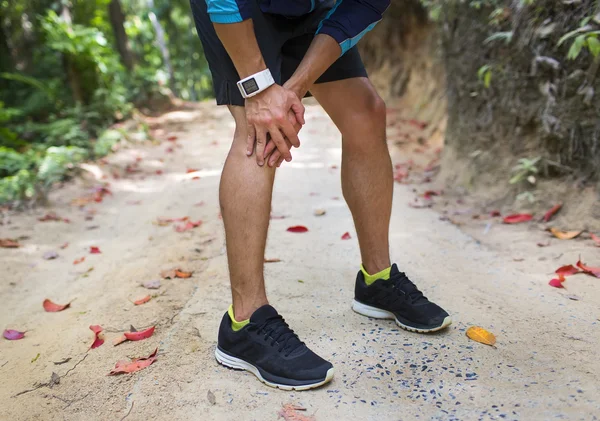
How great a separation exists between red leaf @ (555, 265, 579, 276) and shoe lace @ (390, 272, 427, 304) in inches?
35.8

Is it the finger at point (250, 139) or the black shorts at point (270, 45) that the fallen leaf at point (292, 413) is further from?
the black shorts at point (270, 45)

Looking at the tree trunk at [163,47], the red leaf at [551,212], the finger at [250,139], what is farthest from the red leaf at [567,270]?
the tree trunk at [163,47]

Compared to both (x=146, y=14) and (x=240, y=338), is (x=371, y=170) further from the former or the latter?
(x=146, y=14)

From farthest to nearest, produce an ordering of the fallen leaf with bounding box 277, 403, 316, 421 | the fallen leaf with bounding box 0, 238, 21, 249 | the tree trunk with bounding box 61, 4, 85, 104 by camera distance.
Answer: the tree trunk with bounding box 61, 4, 85, 104
the fallen leaf with bounding box 0, 238, 21, 249
the fallen leaf with bounding box 277, 403, 316, 421

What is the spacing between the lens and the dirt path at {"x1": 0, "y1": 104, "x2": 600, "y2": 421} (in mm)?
1529

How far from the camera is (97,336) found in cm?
206

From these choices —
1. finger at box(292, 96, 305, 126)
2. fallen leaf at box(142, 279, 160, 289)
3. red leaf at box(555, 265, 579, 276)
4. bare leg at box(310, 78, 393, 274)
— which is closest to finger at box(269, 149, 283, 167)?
finger at box(292, 96, 305, 126)

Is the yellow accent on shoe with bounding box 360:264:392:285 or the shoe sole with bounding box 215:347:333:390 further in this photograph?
the yellow accent on shoe with bounding box 360:264:392:285

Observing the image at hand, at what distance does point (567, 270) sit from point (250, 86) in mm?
1789

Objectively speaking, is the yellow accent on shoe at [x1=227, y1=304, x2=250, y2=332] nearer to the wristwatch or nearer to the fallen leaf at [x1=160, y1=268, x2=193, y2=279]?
the wristwatch

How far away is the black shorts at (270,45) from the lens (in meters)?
1.66

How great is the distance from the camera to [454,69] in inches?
177

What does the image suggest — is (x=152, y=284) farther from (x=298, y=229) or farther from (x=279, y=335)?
(x=279, y=335)

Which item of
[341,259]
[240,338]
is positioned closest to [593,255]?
[341,259]
